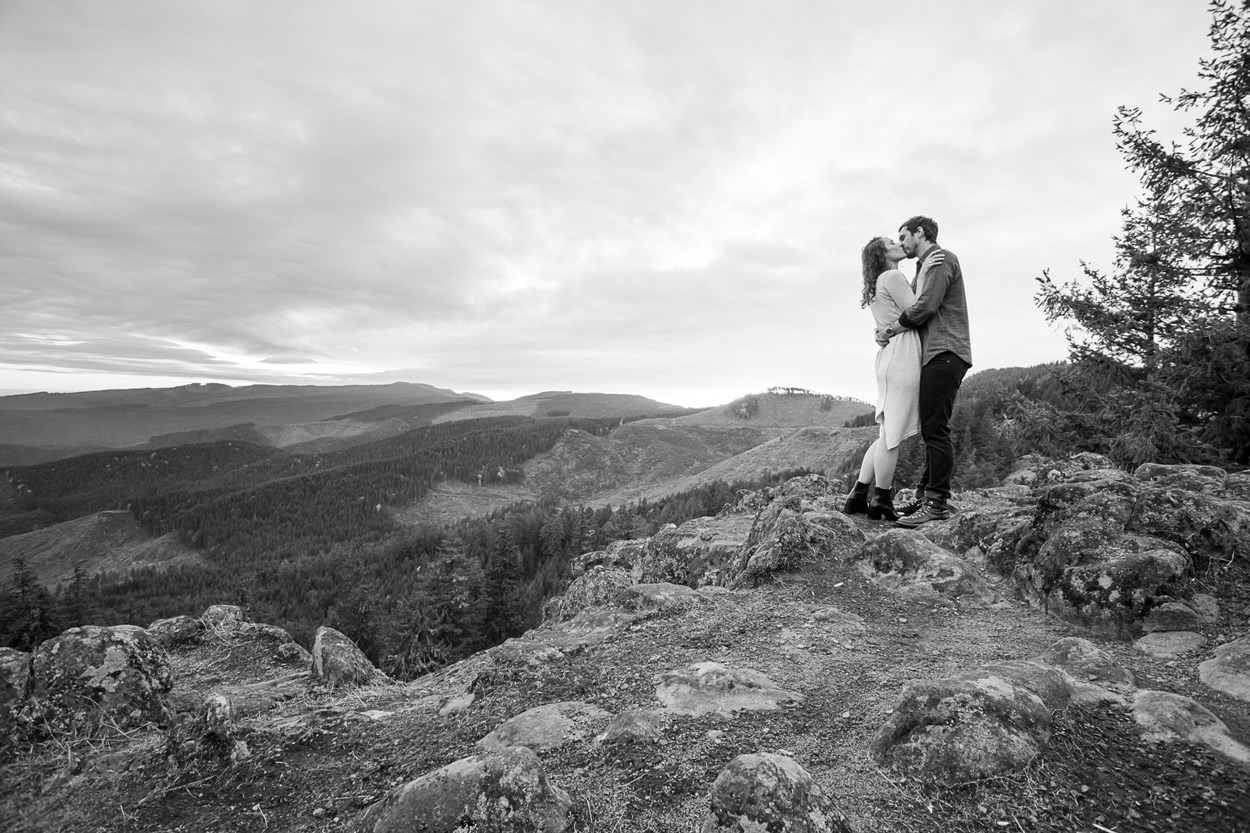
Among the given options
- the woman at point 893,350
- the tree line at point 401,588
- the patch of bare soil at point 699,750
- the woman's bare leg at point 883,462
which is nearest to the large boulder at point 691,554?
the woman's bare leg at point 883,462

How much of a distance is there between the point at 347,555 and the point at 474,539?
26.4m

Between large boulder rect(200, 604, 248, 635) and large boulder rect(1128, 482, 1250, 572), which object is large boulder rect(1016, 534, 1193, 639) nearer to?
large boulder rect(1128, 482, 1250, 572)

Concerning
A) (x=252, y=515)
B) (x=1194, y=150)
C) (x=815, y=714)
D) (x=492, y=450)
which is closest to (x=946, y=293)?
(x=815, y=714)

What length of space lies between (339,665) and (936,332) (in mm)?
8270

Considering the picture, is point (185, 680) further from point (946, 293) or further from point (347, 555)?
point (347, 555)

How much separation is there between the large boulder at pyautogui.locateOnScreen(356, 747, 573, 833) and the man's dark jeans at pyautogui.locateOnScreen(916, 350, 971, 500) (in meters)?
6.50

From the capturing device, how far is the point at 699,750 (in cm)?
321

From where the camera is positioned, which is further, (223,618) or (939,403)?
(223,618)

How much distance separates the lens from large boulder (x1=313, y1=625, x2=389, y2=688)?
5.57 m

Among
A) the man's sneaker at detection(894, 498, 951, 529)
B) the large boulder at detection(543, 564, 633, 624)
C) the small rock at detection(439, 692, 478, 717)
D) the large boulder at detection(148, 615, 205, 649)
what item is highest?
Answer: the man's sneaker at detection(894, 498, 951, 529)

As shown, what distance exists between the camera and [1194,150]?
11172mm

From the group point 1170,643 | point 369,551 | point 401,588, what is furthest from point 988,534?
point 369,551

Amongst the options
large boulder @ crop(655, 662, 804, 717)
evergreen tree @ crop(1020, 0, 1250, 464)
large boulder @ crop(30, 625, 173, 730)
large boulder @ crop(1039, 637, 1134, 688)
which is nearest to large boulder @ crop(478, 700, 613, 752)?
large boulder @ crop(655, 662, 804, 717)

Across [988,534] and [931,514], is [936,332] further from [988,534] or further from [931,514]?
[988,534]
